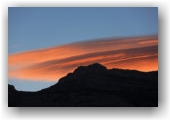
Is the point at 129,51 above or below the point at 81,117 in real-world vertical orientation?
above

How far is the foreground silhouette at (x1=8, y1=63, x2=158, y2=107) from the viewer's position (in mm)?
3402

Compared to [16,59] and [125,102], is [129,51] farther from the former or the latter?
[16,59]

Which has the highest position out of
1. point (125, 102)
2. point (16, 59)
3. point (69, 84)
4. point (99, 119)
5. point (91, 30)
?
point (91, 30)

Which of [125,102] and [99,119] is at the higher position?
[125,102]

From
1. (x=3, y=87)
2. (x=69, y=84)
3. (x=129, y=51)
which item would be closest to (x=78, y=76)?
(x=69, y=84)

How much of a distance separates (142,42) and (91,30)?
658 millimetres

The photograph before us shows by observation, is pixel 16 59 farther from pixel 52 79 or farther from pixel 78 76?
pixel 78 76

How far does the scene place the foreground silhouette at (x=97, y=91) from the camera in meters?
3.40

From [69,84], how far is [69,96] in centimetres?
15

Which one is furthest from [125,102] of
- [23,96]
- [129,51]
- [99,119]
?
[23,96]

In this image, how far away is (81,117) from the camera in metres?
3.50

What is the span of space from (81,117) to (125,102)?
589mm

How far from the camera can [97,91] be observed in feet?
11.2

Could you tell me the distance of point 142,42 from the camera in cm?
346
